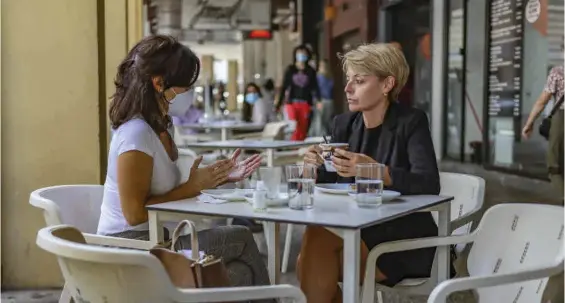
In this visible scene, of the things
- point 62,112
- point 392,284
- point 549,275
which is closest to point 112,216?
point 392,284

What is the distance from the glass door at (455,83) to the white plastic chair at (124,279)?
276 inches

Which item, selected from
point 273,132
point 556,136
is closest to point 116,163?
point 556,136

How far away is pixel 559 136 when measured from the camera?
10.5 feet

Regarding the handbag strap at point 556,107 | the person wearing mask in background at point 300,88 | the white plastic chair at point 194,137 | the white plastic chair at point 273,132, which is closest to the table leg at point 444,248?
the handbag strap at point 556,107

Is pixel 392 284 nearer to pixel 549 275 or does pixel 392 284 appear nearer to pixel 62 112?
pixel 549 275

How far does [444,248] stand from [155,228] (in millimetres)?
934

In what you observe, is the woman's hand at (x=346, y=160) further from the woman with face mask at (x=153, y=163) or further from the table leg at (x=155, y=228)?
the table leg at (x=155, y=228)

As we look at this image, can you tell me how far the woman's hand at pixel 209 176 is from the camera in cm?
250

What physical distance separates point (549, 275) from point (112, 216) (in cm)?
135

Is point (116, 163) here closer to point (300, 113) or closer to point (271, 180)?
point (271, 180)

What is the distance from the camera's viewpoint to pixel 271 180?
2.25 m

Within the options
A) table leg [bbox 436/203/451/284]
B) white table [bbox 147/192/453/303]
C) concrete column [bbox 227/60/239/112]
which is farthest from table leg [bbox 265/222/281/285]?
concrete column [bbox 227/60/239/112]

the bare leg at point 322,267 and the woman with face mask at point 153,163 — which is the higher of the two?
the woman with face mask at point 153,163

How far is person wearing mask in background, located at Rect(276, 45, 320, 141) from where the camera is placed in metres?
9.89
